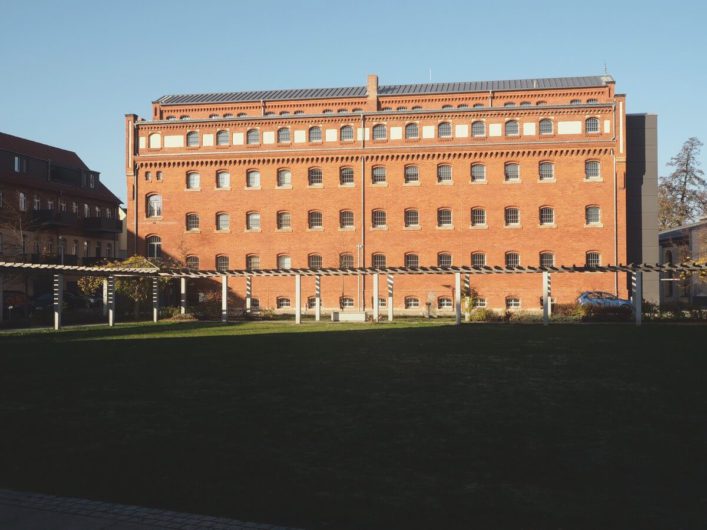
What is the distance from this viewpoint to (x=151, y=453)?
23.6ft

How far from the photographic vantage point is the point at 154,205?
4744 cm

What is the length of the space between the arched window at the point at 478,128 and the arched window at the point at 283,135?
1231 centimetres

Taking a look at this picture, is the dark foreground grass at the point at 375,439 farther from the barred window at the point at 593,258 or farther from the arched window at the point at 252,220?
the arched window at the point at 252,220

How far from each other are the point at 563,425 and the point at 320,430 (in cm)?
293

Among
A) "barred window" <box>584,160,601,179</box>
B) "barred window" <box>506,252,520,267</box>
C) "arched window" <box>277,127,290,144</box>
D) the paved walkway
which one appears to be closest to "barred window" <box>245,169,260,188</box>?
"arched window" <box>277,127,290,144</box>

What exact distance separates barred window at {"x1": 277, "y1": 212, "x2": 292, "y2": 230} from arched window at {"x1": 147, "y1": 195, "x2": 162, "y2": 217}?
8394 millimetres

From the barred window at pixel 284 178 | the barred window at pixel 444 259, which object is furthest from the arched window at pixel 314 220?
the barred window at pixel 444 259

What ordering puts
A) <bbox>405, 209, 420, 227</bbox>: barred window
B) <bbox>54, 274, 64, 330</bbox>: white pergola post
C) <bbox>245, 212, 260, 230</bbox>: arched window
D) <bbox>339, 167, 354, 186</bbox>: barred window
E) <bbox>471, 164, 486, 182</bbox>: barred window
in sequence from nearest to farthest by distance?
<bbox>54, 274, 64, 330</bbox>: white pergola post < <bbox>471, 164, 486, 182</bbox>: barred window < <bbox>405, 209, 420, 227</bbox>: barred window < <bbox>339, 167, 354, 186</bbox>: barred window < <bbox>245, 212, 260, 230</bbox>: arched window

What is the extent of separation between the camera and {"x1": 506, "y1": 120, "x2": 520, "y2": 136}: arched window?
144ft

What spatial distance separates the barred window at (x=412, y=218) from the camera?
44.8m

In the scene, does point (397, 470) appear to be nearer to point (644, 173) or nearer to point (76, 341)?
point (76, 341)

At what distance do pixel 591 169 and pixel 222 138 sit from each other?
80.3 ft

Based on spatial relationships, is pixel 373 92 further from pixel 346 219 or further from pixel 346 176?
pixel 346 219

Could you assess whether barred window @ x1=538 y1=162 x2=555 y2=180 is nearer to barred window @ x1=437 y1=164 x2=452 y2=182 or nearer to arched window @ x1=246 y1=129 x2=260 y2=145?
barred window @ x1=437 y1=164 x2=452 y2=182
